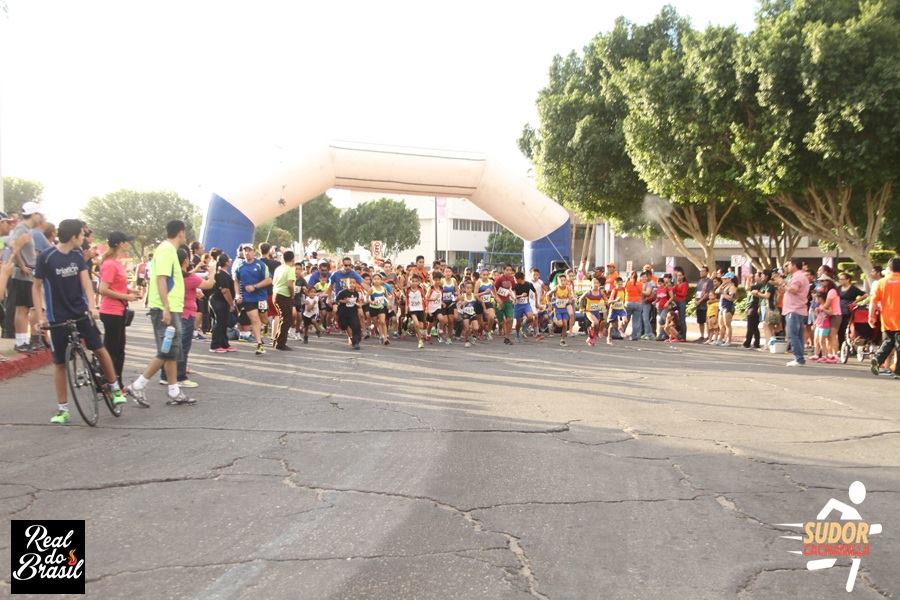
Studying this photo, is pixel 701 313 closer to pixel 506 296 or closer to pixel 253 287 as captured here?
pixel 506 296

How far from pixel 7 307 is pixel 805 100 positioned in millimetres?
18678

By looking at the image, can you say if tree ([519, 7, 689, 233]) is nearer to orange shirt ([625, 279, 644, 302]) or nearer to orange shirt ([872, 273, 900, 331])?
orange shirt ([625, 279, 644, 302])

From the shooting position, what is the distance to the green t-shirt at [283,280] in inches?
572

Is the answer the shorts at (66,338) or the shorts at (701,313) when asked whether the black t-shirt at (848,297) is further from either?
the shorts at (66,338)

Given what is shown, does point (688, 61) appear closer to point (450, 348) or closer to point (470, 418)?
point (450, 348)

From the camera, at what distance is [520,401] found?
30.6 ft

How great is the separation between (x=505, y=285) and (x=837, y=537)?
13.7 m

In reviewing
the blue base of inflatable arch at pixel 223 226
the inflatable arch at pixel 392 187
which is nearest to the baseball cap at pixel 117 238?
the blue base of inflatable arch at pixel 223 226

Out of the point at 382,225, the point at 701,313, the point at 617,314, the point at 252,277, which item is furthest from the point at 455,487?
the point at 382,225

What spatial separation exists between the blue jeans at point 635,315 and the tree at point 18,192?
62176 mm

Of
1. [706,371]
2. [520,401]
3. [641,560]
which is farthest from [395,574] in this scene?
[706,371]

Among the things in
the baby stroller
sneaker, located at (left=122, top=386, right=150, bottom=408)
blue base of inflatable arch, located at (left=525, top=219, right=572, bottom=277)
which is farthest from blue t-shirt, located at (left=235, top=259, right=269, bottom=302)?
blue base of inflatable arch, located at (left=525, top=219, right=572, bottom=277)

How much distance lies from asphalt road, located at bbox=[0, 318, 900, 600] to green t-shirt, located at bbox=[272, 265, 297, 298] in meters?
4.23

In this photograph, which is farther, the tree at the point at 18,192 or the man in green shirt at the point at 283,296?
the tree at the point at 18,192
